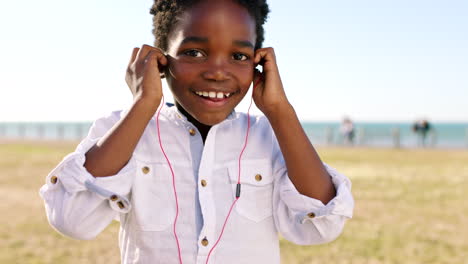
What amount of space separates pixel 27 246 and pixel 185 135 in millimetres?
4864

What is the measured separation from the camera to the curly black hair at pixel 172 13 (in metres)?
2.02

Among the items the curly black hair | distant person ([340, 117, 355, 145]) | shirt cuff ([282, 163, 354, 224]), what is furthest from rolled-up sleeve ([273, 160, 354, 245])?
distant person ([340, 117, 355, 145])

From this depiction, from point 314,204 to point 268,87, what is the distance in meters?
0.50

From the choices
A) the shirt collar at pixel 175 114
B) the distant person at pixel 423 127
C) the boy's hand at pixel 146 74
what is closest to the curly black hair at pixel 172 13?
the boy's hand at pixel 146 74

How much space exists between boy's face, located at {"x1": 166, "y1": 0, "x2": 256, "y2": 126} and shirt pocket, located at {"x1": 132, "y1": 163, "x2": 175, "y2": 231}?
28 cm

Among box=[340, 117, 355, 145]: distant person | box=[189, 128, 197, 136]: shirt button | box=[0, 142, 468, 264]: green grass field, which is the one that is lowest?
box=[340, 117, 355, 145]: distant person

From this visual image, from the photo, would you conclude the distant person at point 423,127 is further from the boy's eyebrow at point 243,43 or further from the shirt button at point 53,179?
the shirt button at point 53,179

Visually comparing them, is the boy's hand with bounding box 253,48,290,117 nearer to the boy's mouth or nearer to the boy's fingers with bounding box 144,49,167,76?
the boy's mouth

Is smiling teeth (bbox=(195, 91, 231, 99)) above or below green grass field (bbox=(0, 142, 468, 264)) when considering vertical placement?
above

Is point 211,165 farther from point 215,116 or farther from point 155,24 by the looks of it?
point 155,24

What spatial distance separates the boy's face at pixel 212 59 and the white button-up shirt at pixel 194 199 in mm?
151

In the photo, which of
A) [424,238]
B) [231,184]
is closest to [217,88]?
[231,184]

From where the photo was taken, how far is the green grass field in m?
5.70

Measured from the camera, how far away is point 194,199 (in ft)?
6.53
